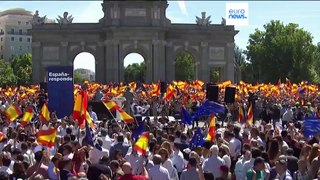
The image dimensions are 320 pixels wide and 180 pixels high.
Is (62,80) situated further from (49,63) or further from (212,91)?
(49,63)

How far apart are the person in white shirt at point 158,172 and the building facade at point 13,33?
168 m

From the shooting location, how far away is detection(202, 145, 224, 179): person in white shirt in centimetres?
1376

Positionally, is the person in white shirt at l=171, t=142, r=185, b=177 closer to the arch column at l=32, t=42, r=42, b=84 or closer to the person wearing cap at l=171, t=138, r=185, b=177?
the person wearing cap at l=171, t=138, r=185, b=177

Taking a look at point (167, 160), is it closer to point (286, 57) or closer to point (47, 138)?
point (47, 138)

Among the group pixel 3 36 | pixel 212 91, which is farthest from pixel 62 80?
pixel 3 36

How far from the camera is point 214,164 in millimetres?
13844

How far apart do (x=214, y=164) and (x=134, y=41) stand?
A: 58.9 m

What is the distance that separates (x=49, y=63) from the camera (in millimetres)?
74750

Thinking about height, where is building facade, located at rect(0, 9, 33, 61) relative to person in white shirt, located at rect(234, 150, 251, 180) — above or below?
above

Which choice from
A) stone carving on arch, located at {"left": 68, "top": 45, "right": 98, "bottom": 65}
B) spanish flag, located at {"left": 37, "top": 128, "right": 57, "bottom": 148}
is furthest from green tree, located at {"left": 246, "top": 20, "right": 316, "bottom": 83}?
spanish flag, located at {"left": 37, "top": 128, "right": 57, "bottom": 148}

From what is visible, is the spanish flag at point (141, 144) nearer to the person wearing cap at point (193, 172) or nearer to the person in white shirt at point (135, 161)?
the person in white shirt at point (135, 161)

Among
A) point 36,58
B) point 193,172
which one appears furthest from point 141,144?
point 36,58

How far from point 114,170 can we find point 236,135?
20.0 ft

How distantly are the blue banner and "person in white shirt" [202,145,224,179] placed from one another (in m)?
12.9
